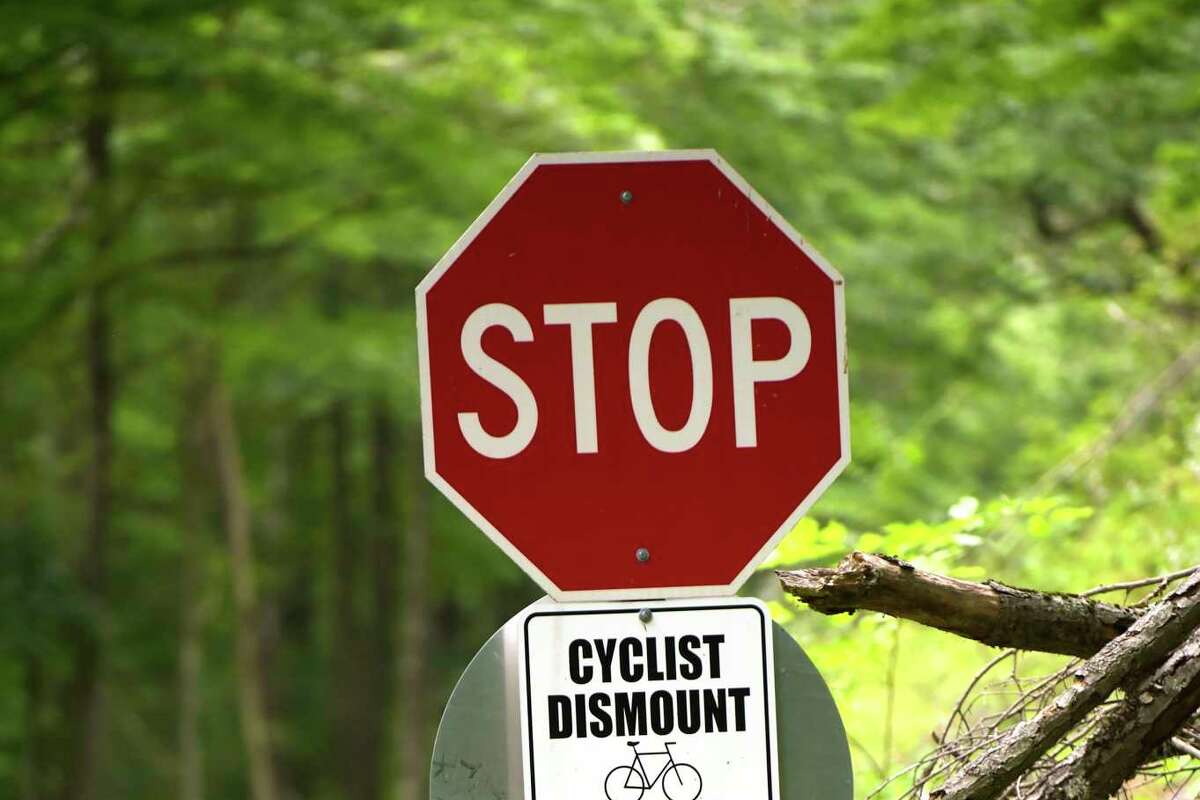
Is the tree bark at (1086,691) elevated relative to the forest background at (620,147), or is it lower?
elevated

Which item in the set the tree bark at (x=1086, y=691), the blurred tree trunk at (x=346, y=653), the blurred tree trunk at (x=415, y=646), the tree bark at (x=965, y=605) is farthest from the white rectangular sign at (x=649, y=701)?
the blurred tree trunk at (x=346, y=653)

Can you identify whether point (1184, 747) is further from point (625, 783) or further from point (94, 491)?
point (94, 491)

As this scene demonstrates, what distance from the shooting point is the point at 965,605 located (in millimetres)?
2668

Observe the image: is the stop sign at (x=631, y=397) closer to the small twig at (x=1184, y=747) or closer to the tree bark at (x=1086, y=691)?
the tree bark at (x=1086, y=691)

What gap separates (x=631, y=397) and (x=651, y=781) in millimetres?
575

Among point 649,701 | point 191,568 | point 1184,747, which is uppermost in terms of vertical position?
point 649,701

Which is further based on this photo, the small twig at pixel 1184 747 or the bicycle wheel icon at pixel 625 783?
the small twig at pixel 1184 747

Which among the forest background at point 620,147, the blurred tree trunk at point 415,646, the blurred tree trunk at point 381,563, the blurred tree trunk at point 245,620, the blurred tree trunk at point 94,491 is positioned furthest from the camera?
the blurred tree trunk at point 381,563

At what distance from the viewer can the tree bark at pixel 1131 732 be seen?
2514mm

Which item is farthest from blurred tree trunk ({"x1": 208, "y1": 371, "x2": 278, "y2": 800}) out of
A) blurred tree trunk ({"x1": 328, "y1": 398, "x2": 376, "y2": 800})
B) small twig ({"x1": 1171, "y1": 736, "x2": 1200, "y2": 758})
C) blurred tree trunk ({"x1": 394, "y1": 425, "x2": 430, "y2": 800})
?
small twig ({"x1": 1171, "y1": 736, "x2": 1200, "y2": 758})

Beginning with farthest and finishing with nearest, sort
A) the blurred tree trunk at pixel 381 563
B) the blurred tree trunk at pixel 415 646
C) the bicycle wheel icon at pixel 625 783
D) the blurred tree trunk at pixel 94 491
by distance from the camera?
the blurred tree trunk at pixel 381 563, the blurred tree trunk at pixel 415 646, the blurred tree trunk at pixel 94 491, the bicycle wheel icon at pixel 625 783

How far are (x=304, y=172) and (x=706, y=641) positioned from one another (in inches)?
442

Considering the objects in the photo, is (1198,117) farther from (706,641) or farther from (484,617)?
(484,617)

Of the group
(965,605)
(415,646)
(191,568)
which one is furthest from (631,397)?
(191,568)
